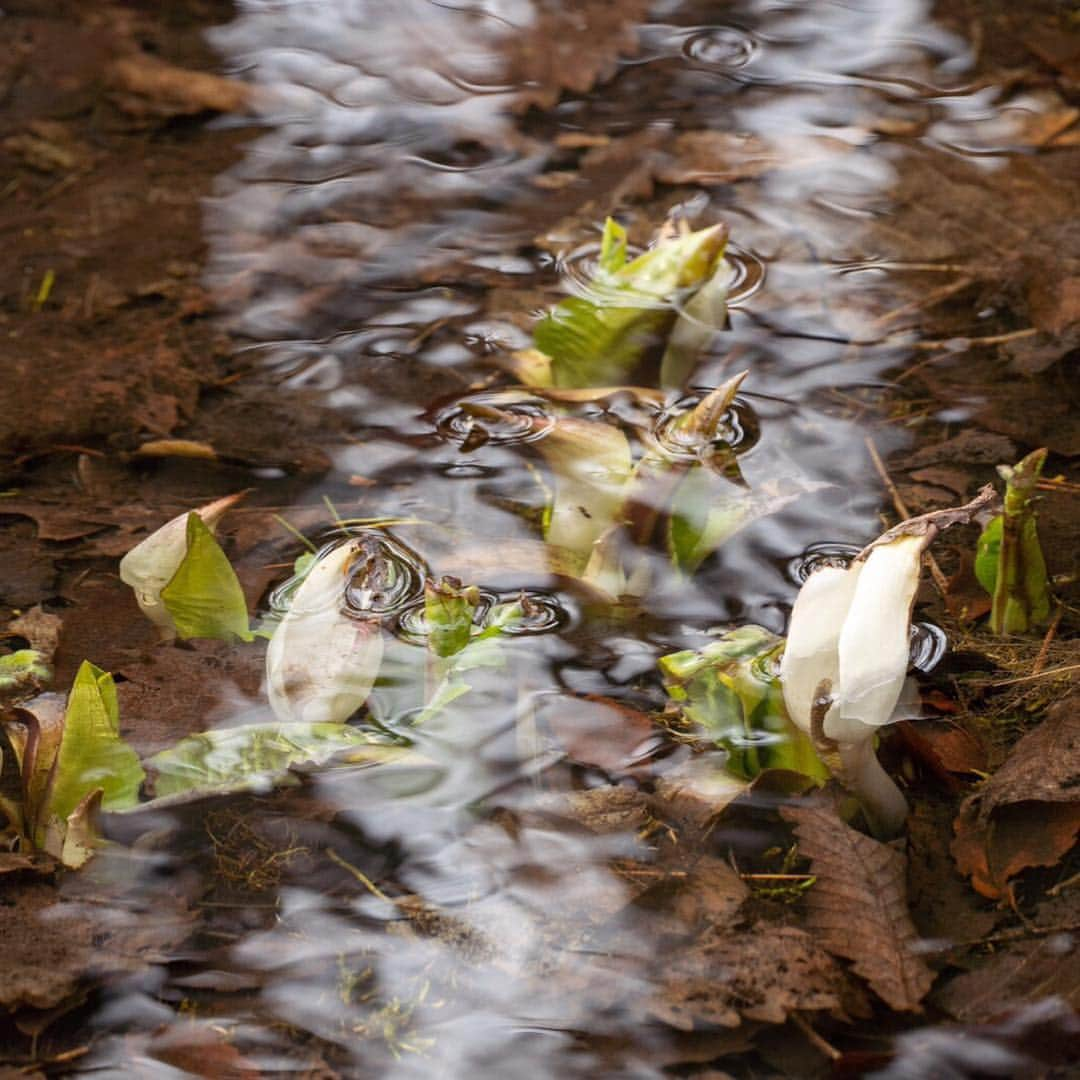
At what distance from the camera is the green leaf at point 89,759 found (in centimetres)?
111

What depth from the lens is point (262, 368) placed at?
6.07 ft

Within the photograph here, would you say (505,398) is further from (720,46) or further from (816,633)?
(720,46)

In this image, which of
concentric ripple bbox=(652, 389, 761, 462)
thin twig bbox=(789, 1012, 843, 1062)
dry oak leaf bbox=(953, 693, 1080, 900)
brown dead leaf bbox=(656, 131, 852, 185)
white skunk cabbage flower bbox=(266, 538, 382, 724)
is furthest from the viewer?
brown dead leaf bbox=(656, 131, 852, 185)

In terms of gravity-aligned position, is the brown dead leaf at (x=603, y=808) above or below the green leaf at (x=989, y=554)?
below

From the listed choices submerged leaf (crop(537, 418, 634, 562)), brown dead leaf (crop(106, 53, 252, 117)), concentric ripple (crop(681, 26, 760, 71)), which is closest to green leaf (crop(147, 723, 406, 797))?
submerged leaf (crop(537, 418, 634, 562))

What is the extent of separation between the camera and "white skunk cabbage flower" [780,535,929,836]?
41.8 inches

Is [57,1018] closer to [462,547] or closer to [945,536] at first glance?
[462,547]

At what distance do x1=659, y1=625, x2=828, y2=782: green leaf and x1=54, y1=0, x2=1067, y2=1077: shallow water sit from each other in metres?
0.05

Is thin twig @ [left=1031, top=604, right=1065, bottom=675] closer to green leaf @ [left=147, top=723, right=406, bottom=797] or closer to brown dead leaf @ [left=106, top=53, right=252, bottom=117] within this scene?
green leaf @ [left=147, top=723, right=406, bottom=797]

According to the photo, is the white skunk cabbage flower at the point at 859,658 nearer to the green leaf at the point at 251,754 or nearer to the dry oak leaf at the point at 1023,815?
the dry oak leaf at the point at 1023,815

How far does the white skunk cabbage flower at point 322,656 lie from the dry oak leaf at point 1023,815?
1.87ft

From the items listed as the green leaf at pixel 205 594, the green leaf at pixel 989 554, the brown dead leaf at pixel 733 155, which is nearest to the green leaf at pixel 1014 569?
the green leaf at pixel 989 554

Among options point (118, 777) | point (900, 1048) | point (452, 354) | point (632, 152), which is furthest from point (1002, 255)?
point (118, 777)

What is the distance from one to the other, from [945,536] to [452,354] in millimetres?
771
